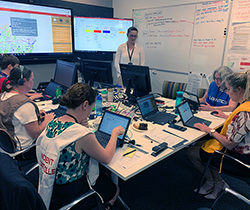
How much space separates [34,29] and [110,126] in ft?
10.1

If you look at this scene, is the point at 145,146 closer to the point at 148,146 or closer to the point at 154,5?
the point at 148,146

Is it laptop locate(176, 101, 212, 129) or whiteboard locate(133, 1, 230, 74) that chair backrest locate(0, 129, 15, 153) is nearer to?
laptop locate(176, 101, 212, 129)

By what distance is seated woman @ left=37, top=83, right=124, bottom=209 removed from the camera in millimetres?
1132

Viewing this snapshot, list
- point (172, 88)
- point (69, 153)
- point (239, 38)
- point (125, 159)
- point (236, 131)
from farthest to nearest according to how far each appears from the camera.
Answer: point (172, 88) < point (239, 38) < point (236, 131) < point (125, 159) < point (69, 153)

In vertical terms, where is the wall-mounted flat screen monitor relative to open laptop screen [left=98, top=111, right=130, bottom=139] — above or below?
above

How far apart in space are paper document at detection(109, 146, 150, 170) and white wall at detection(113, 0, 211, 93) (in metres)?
2.59

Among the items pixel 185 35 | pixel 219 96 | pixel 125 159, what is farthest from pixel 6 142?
pixel 185 35

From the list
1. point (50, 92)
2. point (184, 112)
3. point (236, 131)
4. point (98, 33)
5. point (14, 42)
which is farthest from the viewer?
point (98, 33)

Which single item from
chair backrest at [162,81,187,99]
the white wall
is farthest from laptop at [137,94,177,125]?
the white wall

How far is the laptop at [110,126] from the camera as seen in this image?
1530 millimetres

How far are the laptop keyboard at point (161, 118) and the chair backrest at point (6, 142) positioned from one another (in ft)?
4.07

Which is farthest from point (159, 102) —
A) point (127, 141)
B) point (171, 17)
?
point (171, 17)

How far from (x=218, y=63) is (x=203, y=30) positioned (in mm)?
633

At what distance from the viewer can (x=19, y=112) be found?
1.53 meters
